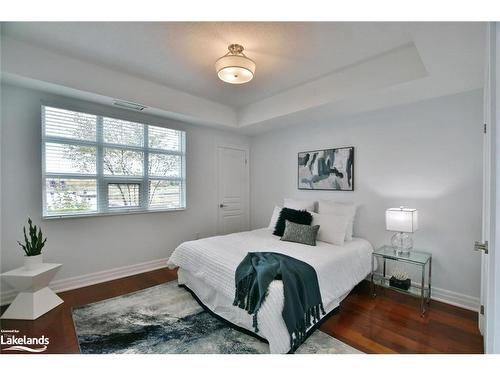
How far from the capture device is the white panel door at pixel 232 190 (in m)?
4.37

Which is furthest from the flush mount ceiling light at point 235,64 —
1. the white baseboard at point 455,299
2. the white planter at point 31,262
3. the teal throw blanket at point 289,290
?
the white baseboard at point 455,299

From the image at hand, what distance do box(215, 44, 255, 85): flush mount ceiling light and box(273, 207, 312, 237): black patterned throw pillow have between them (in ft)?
6.00

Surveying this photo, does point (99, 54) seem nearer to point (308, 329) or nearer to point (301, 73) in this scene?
point (301, 73)

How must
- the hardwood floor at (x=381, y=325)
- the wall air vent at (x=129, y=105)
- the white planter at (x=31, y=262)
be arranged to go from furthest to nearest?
1. the wall air vent at (x=129, y=105)
2. the white planter at (x=31, y=262)
3. the hardwood floor at (x=381, y=325)

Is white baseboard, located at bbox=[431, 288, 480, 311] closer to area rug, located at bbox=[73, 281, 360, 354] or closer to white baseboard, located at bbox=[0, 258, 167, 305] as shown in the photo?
area rug, located at bbox=[73, 281, 360, 354]

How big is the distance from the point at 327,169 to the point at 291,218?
0.99 m

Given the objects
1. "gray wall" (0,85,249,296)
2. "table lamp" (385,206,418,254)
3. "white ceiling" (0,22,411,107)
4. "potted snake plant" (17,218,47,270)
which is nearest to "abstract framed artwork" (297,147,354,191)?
"table lamp" (385,206,418,254)

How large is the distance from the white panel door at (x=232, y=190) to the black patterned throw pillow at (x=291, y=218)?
1.44 metres

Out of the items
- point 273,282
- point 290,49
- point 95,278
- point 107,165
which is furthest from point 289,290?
point 107,165

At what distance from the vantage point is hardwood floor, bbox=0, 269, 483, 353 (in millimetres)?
1797

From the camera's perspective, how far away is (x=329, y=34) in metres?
1.99

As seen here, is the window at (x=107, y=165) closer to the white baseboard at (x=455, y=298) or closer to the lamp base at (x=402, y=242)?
the lamp base at (x=402, y=242)
